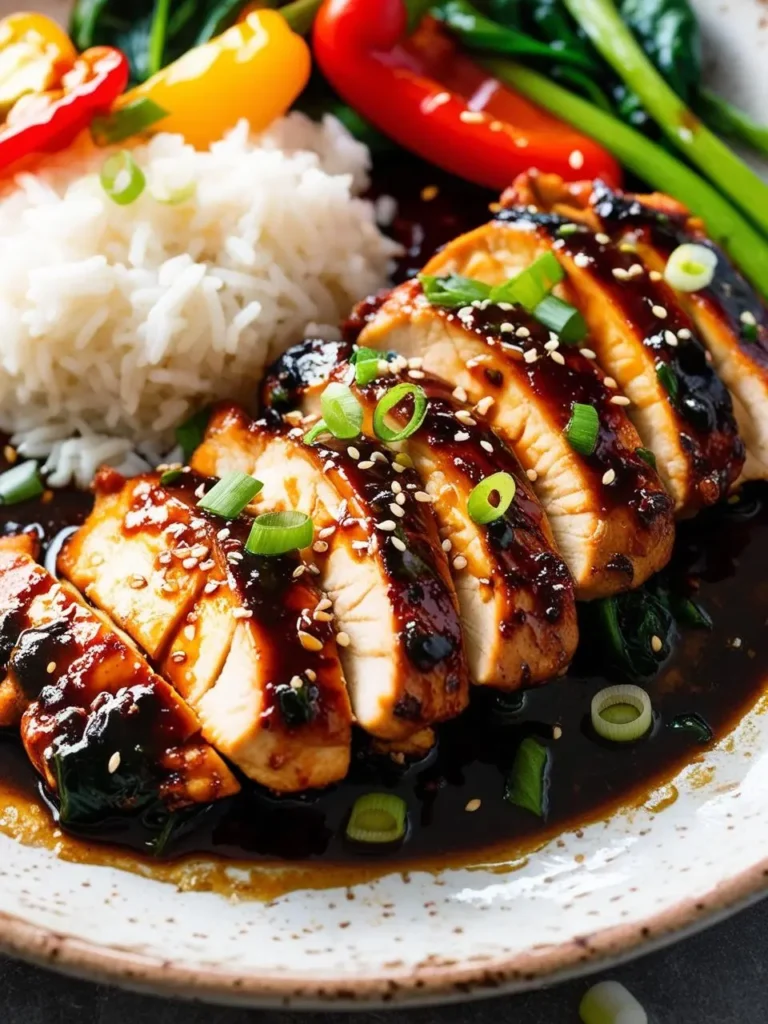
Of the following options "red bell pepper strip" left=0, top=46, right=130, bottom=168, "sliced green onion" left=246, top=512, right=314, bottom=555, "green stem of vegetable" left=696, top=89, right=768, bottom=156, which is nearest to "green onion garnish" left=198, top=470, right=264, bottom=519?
"sliced green onion" left=246, top=512, right=314, bottom=555

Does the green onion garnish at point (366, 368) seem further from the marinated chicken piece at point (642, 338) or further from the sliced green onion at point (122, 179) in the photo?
the sliced green onion at point (122, 179)

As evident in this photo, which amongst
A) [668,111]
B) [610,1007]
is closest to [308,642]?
[610,1007]

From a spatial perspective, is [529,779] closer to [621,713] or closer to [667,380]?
[621,713]

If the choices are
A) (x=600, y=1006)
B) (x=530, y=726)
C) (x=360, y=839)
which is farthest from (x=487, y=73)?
(x=600, y=1006)

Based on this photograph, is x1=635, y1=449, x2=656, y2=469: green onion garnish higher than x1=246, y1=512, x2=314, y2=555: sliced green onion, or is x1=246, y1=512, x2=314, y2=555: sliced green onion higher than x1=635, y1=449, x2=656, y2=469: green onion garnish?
x1=635, y1=449, x2=656, y2=469: green onion garnish

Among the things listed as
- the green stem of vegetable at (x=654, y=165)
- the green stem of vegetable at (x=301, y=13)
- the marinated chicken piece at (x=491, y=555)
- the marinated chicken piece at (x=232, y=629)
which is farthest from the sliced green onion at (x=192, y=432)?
the green stem of vegetable at (x=654, y=165)

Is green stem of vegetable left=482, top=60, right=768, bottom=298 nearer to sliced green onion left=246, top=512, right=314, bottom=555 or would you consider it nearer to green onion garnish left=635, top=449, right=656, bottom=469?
green onion garnish left=635, top=449, right=656, bottom=469
